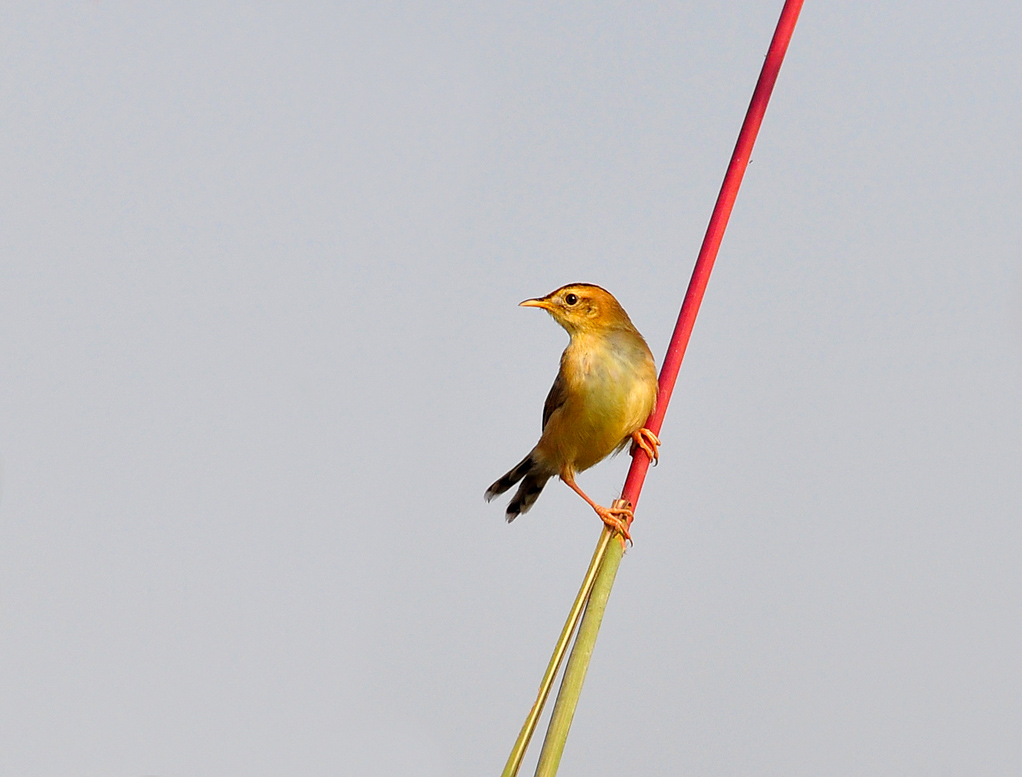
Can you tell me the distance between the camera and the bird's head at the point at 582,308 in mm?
4141

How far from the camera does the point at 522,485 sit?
4.75 m

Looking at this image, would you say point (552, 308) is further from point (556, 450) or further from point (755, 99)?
point (755, 99)

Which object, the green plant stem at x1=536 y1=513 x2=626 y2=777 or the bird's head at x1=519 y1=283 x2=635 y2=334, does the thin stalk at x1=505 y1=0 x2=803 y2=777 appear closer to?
the green plant stem at x1=536 y1=513 x2=626 y2=777

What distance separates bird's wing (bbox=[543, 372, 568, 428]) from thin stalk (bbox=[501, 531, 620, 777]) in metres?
2.15

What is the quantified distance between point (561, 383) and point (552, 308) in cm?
30

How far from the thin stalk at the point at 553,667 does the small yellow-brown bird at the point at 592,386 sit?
1870 millimetres

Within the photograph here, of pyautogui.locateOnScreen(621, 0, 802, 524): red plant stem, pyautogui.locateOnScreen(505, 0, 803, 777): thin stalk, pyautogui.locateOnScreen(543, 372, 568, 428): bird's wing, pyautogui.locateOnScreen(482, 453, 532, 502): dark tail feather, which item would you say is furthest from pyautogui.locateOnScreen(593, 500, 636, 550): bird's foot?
pyautogui.locateOnScreen(482, 453, 532, 502): dark tail feather

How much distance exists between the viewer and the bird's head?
4.14 m

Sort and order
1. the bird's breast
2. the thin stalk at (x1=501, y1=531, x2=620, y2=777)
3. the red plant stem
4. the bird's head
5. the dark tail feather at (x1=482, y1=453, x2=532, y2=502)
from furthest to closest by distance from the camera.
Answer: the dark tail feather at (x1=482, y1=453, x2=532, y2=502) < the bird's head < the bird's breast < the red plant stem < the thin stalk at (x1=501, y1=531, x2=620, y2=777)

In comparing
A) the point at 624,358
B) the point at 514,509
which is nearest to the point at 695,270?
the point at 624,358

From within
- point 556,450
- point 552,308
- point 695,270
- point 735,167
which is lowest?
point 556,450

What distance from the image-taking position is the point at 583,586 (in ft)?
6.24

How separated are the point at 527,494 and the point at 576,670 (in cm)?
293

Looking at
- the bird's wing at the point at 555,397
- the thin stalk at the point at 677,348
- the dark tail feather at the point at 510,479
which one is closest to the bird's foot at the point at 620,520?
the thin stalk at the point at 677,348
